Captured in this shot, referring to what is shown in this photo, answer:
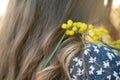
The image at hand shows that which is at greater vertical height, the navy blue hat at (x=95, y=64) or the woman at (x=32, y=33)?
the woman at (x=32, y=33)

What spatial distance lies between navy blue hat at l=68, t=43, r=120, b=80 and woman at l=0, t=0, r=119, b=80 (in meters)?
0.09

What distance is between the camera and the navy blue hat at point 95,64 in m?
1.26

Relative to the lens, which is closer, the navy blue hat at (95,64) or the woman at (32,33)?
the navy blue hat at (95,64)

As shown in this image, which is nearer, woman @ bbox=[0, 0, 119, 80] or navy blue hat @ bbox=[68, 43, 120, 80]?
navy blue hat @ bbox=[68, 43, 120, 80]

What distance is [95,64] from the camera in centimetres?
127

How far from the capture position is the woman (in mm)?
1414

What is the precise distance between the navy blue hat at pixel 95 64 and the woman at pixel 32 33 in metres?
0.09

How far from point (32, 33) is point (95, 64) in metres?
0.32

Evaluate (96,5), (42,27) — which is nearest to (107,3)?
(96,5)

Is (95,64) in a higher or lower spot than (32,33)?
lower

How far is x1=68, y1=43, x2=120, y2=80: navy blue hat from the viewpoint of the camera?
1263 mm

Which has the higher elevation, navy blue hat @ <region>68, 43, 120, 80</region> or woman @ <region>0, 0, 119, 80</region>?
woman @ <region>0, 0, 119, 80</region>

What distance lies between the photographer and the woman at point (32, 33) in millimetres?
1414

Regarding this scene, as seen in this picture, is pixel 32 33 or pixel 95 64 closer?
pixel 95 64
